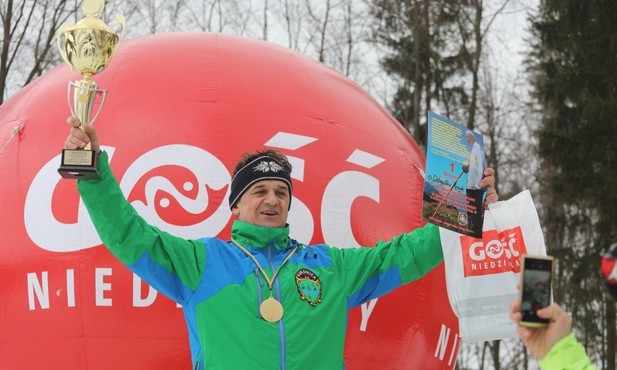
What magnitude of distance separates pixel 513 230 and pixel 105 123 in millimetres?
2601

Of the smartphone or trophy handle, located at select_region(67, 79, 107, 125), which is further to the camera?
trophy handle, located at select_region(67, 79, 107, 125)

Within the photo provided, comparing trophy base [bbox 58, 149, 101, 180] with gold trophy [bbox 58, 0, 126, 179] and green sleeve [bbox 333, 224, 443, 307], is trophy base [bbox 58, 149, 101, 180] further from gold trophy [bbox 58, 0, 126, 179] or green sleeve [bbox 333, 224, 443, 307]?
green sleeve [bbox 333, 224, 443, 307]

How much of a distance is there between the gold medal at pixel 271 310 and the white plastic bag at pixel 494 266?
1.55m

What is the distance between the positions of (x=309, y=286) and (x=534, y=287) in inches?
73.2

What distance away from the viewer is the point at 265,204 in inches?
175

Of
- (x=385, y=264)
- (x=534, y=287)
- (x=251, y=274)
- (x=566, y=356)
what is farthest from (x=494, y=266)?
(x=566, y=356)

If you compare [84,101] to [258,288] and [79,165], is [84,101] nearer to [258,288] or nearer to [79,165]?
[79,165]

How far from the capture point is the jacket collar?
434cm

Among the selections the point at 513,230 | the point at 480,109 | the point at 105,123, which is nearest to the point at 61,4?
the point at 480,109

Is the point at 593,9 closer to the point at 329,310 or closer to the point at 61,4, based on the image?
the point at 61,4

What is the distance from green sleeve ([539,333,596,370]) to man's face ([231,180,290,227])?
2139 millimetres

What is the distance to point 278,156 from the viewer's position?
466 centimetres

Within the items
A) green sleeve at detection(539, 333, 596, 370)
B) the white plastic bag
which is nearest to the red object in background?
the white plastic bag

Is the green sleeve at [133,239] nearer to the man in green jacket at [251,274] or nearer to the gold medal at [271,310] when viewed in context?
the man in green jacket at [251,274]
